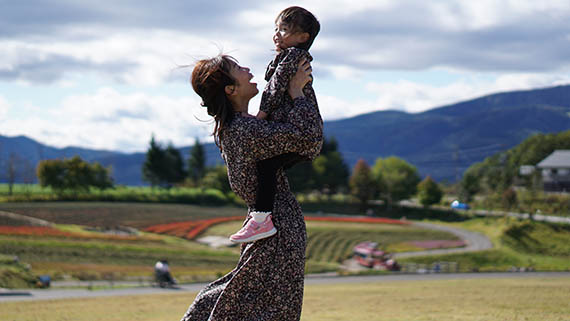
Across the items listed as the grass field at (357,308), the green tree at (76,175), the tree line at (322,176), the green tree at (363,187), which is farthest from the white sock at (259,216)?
the green tree at (363,187)

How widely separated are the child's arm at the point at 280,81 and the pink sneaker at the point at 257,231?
774 mm

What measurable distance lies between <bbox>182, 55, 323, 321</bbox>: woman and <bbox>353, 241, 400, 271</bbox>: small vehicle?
120 ft

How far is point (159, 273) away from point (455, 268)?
1957 centimetres

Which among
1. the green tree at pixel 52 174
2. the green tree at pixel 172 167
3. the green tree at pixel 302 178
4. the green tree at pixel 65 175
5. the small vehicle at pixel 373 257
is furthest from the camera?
the green tree at pixel 172 167

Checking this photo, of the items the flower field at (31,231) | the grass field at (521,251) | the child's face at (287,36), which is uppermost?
the child's face at (287,36)

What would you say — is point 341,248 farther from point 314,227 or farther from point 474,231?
point 474,231

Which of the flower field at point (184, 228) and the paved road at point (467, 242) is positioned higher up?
the flower field at point (184, 228)

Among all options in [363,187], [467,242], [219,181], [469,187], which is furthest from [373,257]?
[469,187]

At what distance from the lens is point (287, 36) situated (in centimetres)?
477

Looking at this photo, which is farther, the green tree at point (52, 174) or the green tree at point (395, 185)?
the green tree at point (395, 185)

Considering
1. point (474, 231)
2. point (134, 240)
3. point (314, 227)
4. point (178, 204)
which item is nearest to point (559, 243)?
point (474, 231)

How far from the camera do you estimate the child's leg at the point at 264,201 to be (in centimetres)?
445

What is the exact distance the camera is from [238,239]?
14.8 ft

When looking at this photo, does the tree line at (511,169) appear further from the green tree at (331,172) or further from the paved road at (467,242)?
the paved road at (467,242)
